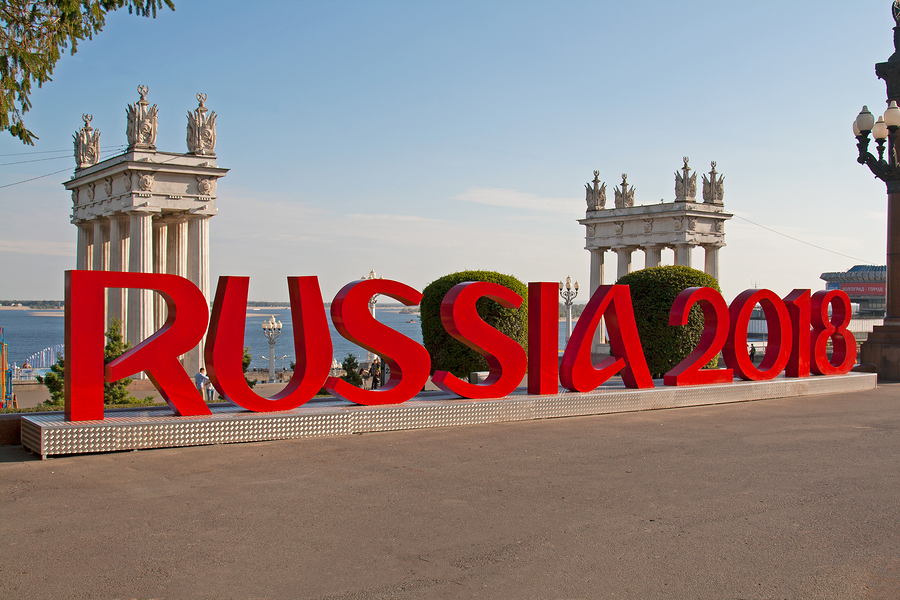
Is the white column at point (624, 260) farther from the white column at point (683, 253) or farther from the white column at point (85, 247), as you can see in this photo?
the white column at point (85, 247)

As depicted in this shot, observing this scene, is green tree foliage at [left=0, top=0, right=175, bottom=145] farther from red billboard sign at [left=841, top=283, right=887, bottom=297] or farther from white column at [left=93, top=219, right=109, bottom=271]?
red billboard sign at [left=841, top=283, right=887, bottom=297]

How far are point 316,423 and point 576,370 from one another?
20.0ft

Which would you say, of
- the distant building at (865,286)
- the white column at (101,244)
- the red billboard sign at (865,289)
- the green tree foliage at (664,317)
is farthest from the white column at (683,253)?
the red billboard sign at (865,289)

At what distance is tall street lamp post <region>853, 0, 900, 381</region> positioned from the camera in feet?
79.2

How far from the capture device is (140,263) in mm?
37938

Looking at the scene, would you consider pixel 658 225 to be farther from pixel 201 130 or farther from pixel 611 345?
pixel 611 345

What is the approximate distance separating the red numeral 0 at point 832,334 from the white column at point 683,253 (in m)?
33.3

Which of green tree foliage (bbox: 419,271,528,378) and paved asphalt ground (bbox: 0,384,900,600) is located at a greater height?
green tree foliage (bbox: 419,271,528,378)

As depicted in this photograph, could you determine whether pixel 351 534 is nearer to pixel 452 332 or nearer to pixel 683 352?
pixel 452 332

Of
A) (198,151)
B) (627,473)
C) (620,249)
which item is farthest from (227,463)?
(620,249)

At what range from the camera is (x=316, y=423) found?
1284cm

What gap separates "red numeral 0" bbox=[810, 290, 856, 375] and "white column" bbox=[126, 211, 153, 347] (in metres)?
29.4

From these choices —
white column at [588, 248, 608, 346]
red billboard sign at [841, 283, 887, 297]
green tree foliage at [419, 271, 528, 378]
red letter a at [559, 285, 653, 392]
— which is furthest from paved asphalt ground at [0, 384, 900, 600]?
red billboard sign at [841, 283, 887, 297]

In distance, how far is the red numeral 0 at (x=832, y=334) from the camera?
21.4 meters
